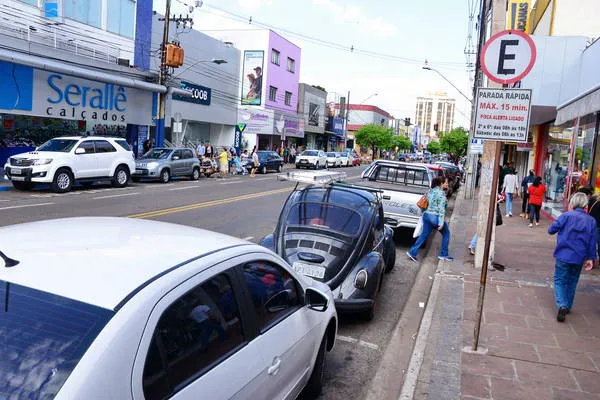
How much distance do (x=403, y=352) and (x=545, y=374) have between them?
1.40m

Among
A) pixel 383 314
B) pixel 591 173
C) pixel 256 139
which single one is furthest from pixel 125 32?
pixel 383 314

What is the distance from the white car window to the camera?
2.31 m

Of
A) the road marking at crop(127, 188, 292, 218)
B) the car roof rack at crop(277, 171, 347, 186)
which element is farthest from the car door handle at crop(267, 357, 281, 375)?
the road marking at crop(127, 188, 292, 218)

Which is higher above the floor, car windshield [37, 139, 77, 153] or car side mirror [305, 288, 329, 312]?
car windshield [37, 139, 77, 153]

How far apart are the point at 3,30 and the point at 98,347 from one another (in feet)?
72.8

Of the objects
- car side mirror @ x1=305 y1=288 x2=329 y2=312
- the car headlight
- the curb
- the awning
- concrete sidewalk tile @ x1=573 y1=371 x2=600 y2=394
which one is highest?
the awning

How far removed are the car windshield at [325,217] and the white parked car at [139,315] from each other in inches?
134

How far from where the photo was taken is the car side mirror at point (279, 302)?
136 inches

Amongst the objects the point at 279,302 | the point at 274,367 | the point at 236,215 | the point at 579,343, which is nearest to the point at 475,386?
the point at 579,343

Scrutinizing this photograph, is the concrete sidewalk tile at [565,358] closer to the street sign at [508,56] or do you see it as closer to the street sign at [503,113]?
the street sign at [503,113]

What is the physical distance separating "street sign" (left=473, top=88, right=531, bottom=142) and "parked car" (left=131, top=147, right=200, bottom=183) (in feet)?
58.1

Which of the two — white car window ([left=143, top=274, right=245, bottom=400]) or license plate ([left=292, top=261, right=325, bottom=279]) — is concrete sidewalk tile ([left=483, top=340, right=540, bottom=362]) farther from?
white car window ([left=143, top=274, right=245, bottom=400])

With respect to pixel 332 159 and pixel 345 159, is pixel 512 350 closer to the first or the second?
pixel 332 159

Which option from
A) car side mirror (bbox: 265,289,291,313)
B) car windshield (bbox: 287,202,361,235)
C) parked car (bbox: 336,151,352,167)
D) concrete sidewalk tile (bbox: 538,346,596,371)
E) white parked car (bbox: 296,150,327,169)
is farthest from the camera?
parked car (bbox: 336,151,352,167)
